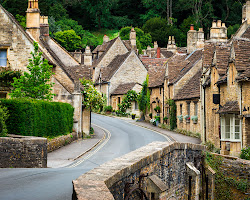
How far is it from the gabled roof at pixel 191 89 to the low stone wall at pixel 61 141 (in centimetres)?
1035

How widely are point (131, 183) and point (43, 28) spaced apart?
113ft

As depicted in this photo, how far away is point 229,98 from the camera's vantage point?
2506 cm

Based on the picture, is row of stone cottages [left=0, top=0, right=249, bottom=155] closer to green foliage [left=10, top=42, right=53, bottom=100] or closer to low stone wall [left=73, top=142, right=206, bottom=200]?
green foliage [left=10, top=42, right=53, bottom=100]

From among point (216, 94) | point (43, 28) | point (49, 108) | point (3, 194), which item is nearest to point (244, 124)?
point (216, 94)

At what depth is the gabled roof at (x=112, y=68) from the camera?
64938mm

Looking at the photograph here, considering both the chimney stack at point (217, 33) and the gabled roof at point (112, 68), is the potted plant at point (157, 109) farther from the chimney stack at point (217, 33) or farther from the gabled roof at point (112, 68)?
the gabled roof at point (112, 68)

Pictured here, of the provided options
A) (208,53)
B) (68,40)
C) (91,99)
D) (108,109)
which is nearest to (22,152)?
(208,53)

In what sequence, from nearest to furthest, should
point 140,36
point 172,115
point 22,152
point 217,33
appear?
1. point 22,152
2. point 217,33
3. point 172,115
4. point 140,36

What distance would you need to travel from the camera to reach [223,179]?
20.5 m

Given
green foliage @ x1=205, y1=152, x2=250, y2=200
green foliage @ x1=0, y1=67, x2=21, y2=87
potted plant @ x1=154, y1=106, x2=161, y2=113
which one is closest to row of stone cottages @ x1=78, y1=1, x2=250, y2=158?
potted plant @ x1=154, y1=106, x2=161, y2=113

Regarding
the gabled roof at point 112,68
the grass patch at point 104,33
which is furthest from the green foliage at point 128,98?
the grass patch at point 104,33

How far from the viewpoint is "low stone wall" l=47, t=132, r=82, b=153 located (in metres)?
25.9

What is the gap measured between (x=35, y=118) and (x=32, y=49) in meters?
9.55

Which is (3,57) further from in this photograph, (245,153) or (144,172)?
(144,172)
